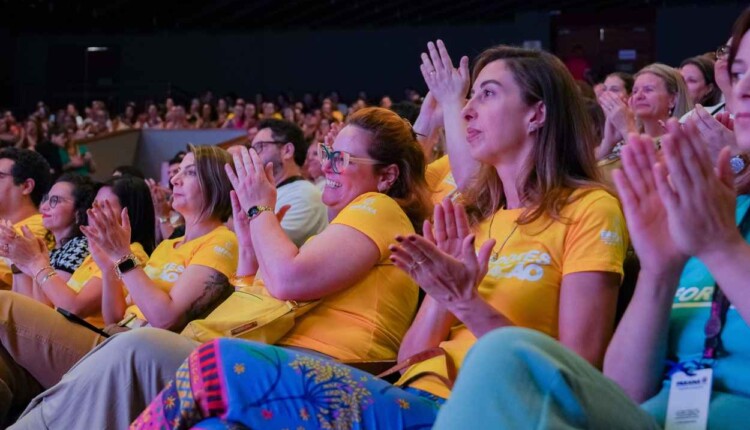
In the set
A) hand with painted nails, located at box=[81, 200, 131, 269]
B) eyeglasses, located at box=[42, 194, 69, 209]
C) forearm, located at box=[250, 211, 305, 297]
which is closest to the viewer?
forearm, located at box=[250, 211, 305, 297]

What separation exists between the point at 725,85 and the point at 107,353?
1489mm

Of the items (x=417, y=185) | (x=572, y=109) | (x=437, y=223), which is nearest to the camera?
(x=437, y=223)

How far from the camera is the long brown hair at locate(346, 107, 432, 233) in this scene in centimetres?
239

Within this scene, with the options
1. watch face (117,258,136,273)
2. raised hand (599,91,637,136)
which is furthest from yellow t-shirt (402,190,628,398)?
raised hand (599,91,637,136)

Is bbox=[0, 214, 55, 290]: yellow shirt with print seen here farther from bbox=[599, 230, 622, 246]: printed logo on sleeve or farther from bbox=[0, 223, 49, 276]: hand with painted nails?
bbox=[599, 230, 622, 246]: printed logo on sleeve

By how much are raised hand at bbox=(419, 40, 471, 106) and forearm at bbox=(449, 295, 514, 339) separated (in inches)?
42.7

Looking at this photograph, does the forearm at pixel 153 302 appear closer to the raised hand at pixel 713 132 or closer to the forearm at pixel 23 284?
the forearm at pixel 23 284

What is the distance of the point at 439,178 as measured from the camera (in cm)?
299

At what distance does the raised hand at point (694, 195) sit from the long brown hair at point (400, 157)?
3.84ft

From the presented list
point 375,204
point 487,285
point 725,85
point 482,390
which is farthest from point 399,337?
point 482,390

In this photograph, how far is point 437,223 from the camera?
1668 millimetres

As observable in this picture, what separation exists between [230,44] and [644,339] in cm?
1551

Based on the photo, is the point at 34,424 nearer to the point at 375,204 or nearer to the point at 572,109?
the point at 375,204

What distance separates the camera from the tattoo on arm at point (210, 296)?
2516 mm
